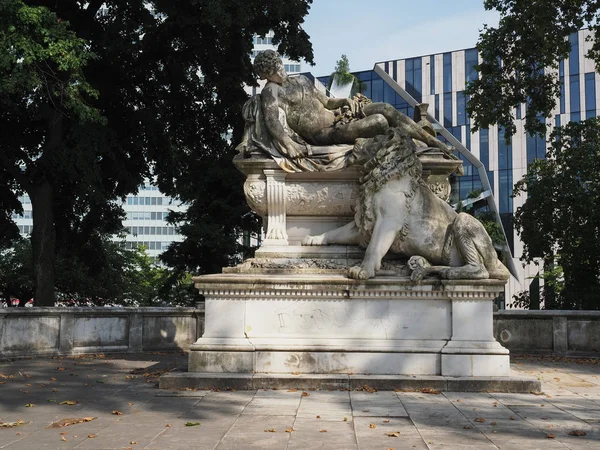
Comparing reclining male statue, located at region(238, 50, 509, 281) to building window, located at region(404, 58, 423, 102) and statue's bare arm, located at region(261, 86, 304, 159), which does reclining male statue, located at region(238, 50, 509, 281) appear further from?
building window, located at region(404, 58, 423, 102)

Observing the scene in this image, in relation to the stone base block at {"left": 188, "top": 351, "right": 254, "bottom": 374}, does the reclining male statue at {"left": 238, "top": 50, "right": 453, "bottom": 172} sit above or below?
above

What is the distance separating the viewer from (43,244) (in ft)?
61.7

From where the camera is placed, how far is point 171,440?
19.0 feet

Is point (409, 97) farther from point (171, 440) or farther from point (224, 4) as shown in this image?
point (171, 440)

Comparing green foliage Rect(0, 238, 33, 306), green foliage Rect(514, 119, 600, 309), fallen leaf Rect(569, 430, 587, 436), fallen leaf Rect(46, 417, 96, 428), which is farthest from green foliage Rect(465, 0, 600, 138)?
green foliage Rect(0, 238, 33, 306)

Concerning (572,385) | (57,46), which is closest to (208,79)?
(57,46)

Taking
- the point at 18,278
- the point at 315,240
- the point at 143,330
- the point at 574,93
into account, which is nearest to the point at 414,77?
the point at 574,93

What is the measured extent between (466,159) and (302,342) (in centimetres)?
5237

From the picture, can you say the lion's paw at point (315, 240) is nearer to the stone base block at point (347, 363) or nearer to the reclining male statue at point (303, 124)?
the reclining male statue at point (303, 124)

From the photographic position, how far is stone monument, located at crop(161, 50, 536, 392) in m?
→ 8.86

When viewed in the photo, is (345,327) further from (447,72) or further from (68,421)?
(447,72)

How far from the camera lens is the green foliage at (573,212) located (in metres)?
22.2

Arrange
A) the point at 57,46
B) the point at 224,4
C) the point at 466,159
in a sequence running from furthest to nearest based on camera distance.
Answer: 1. the point at 466,159
2. the point at 224,4
3. the point at 57,46

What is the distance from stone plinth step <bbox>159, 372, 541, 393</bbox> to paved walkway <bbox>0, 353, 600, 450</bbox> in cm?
19
